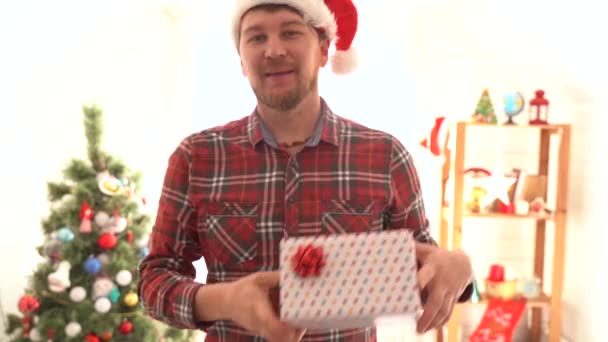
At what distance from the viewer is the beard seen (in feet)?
3.12

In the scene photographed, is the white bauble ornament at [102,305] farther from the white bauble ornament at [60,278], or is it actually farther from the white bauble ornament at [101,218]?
the white bauble ornament at [101,218]

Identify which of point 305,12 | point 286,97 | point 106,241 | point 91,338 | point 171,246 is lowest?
point 91,338

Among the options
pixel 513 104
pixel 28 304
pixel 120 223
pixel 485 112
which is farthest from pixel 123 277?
pixel 513 104

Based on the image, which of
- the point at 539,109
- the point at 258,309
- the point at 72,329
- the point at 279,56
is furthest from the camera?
the point at 539,109

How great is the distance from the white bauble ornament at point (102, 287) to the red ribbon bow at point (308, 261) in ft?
5.07

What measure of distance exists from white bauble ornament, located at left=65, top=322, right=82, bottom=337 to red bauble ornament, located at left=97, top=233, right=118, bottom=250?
0.90ft

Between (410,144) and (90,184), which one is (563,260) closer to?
(410,144)

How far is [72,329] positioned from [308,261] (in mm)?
1592

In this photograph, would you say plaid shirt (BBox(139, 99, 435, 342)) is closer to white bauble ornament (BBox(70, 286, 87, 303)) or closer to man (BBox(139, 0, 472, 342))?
man (BBox(139, 0, 472, 342))

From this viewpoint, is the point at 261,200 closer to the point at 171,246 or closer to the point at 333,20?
the point at 171,246

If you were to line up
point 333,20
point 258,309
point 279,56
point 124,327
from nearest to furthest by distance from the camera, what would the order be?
point 258,309 < point 279,56 < point 333,20 < point 124,327

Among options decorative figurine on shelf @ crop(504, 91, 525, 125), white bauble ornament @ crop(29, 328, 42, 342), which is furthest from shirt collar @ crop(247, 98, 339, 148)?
decorative figurine on shelf @ crop(504, 91, 525, 125)

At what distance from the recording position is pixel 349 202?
0.98 m

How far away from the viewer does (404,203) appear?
1.02 m
